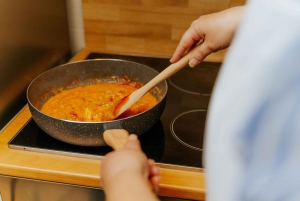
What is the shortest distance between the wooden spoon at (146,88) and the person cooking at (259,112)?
40cm

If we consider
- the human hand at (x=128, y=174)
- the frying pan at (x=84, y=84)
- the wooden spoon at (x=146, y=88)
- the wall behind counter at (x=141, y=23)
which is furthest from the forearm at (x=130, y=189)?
the wall behind counter at (x=141, y=23)

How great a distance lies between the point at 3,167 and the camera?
745 mm

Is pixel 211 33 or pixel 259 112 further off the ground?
pixel 259 112

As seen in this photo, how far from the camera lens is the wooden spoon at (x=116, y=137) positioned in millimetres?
645

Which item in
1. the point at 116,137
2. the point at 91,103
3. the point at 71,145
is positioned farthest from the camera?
the point at 91,103

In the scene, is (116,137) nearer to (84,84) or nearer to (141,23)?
(84,84)

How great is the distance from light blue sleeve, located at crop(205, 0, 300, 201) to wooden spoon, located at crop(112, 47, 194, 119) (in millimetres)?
402

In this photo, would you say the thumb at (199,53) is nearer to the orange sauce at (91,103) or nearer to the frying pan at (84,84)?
the frying pan at (84,84)

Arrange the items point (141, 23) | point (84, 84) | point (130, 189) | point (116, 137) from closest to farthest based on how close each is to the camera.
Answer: point (130, 189)
point (116, 137)
point (84, 84)
point (141, 23)

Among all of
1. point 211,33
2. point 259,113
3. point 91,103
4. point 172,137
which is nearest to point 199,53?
point 211,33

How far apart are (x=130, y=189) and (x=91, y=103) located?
47 centimetres

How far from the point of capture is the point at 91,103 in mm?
924

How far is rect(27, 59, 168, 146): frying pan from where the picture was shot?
72cm

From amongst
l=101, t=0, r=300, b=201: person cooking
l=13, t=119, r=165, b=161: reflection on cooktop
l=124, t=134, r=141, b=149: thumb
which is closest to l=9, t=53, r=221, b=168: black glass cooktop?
l=13, t=119, r=165, b=161: reflection on cooktop
